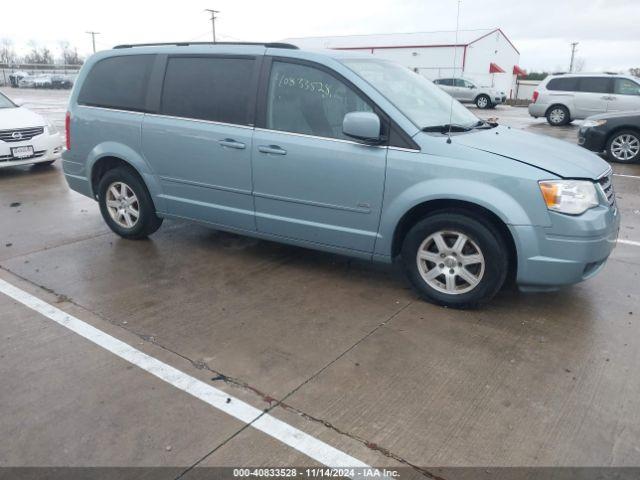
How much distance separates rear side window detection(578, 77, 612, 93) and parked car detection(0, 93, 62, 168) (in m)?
14.8

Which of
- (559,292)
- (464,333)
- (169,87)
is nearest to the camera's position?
(464,333)

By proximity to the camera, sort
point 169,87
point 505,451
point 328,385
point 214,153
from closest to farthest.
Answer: point 505,451, point 328,385, point 214,153, point 169,87

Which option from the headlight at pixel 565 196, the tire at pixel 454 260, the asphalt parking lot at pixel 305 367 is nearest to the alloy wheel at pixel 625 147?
the asphalt parking lot at pixel 305 367

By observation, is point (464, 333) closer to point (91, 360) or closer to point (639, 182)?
point (91, 360)

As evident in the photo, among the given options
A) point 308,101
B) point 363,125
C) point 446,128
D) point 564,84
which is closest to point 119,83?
point 308,101

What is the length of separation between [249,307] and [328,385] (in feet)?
3.87

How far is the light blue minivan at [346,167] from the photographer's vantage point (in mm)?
3635

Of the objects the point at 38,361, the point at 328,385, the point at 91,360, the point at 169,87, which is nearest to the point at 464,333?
the point at 328,385

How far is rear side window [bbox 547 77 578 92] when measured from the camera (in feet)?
54.5

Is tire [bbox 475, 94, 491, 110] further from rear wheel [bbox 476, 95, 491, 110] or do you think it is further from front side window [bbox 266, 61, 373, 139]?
front side window [bbox 266, 61, 373, 139]

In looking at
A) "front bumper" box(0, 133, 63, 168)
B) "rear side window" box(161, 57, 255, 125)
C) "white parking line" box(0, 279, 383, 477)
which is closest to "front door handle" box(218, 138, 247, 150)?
"rear side window" box(161, 57, 255, 125)

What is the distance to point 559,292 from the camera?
434 cm

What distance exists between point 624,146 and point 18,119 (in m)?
11.3

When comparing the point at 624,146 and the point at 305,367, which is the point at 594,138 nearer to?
the point at 624,146
